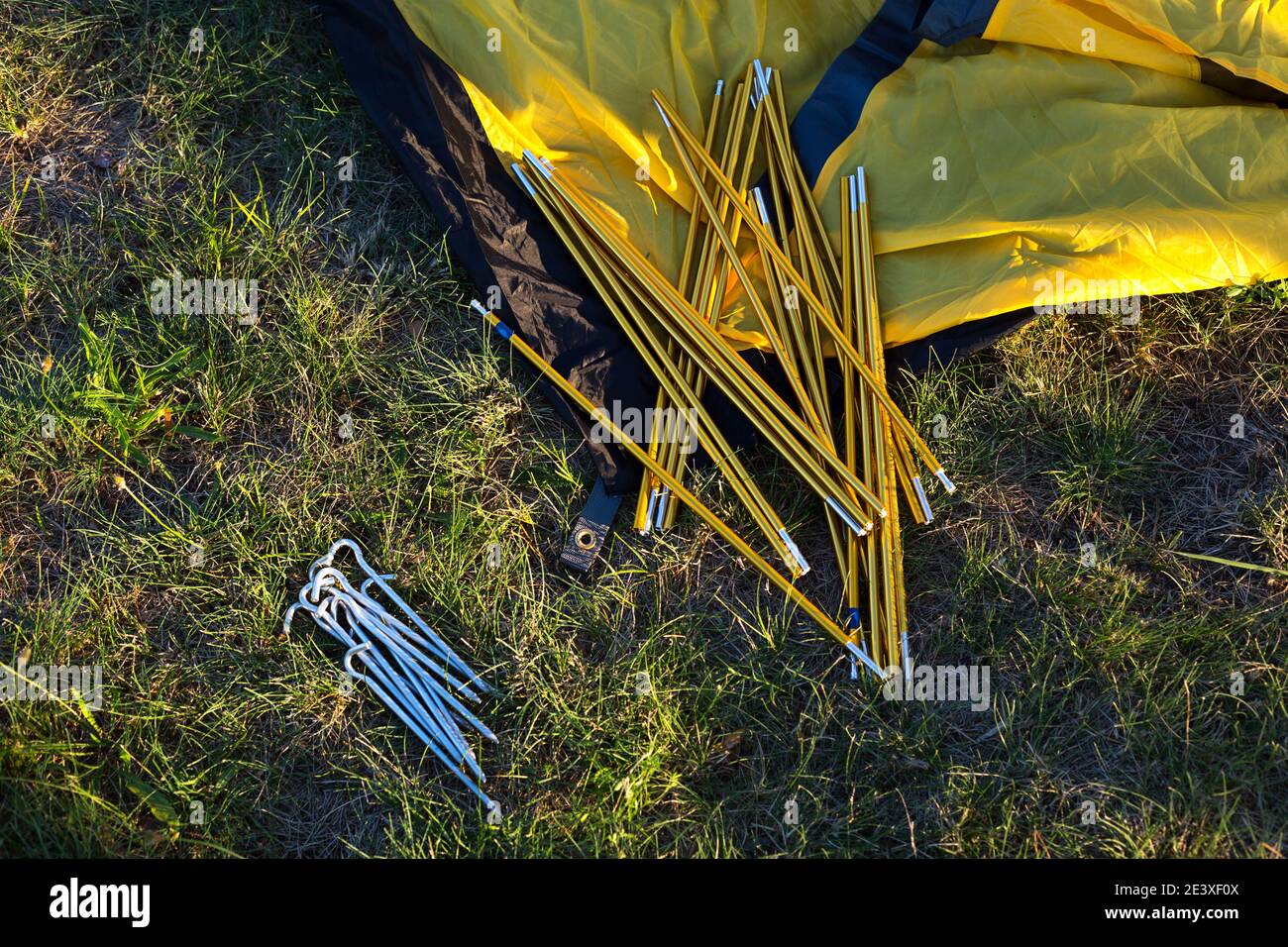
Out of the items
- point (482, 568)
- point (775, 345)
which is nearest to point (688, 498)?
point (775, 345)

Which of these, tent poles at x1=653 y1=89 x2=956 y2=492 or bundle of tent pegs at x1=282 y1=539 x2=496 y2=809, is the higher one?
tent poles at x1=653 y1=89 x2=956 y2=492

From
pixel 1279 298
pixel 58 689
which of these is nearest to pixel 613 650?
pixel 58 689

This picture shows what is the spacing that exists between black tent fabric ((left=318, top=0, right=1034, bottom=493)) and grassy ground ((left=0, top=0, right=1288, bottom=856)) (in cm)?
14

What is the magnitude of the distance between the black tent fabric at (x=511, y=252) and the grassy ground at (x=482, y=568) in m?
0.14

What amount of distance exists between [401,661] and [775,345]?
1511 mm

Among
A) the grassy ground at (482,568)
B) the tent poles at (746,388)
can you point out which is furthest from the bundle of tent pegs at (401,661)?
the tent poles at (746,388)

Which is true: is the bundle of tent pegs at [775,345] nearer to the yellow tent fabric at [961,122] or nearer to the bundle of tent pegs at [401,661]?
the yellow tent fabric at [961,122]

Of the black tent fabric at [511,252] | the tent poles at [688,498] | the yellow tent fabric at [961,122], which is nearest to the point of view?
the tent poles at [688,498]

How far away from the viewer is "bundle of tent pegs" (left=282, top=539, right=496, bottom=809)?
2939 mm

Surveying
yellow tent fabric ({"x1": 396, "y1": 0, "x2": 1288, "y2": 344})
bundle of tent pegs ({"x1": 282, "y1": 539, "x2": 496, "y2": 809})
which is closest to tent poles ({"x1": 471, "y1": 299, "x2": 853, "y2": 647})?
yellow tent fabric ({"x1": 396, "y1": 0, "x2": 1288, "y2": 344})

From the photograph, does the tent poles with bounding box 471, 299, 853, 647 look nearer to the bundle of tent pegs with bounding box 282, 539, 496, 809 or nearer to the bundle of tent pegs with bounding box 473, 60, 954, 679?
the bundle of tent pegs with bounding box 473, 60, 954, 679

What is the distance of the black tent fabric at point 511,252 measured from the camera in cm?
326

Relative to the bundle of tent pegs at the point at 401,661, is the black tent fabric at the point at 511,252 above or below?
above
